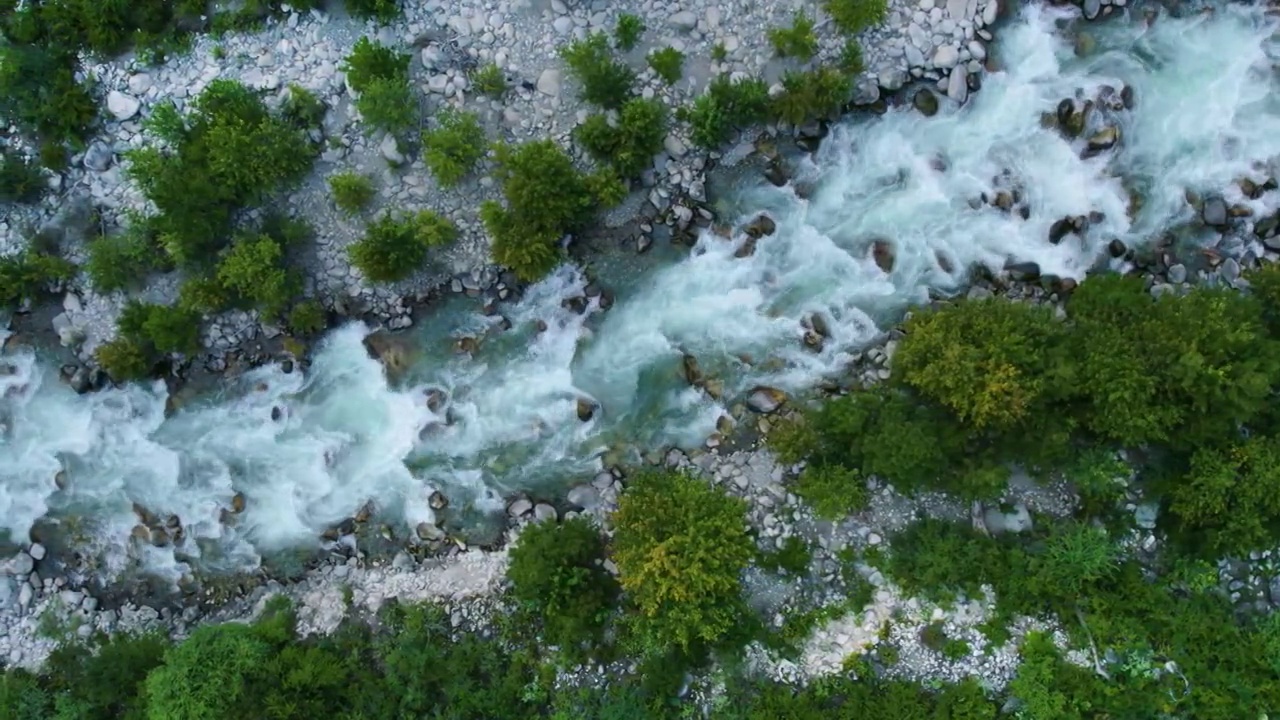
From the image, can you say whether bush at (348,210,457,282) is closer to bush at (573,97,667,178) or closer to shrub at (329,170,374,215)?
shrub at (329,170,374,215)

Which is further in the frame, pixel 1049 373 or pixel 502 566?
pixel 502 566

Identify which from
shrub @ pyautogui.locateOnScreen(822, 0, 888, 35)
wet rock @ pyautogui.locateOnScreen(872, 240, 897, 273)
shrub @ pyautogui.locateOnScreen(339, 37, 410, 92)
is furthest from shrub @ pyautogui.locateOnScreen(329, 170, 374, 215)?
wet rock @ pyautogui.locateOnScreen(872, 240, 897, 273)

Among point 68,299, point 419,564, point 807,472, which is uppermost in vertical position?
point 68,299

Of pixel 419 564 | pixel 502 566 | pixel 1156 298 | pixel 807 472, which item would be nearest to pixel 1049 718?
pixel 807 472

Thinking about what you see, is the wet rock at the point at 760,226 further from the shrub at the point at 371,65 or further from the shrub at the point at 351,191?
the shrub at the point at 351,191

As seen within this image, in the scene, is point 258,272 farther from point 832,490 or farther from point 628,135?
point 832,490

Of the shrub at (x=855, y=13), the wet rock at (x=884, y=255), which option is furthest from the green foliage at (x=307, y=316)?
the shrub at (x=855, y=13)

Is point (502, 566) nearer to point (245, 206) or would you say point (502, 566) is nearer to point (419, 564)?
point (419, 564)
